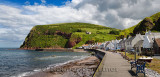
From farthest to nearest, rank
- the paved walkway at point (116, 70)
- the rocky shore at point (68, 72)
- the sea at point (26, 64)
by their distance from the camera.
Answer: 1. the sea at point (26, 64)
2. the rocky shore at point (68, 72)
3. the paved walkway at point (116, 70)

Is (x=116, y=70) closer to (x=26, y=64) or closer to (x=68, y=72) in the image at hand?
(x=68, y=72)

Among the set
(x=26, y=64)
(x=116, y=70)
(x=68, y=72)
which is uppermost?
(x=116, y=70)

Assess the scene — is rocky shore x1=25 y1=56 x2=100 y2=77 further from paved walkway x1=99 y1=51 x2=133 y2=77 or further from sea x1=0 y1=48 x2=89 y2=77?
paved walkway x1=99 y1=51 x2=133 y2=77

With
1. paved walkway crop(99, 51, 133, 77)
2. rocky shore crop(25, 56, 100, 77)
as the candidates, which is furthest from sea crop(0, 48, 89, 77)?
paved walkway crop(99, 51, 133, 77)

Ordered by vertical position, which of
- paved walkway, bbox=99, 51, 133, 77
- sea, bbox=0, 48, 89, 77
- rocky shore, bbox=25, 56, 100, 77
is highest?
paved walkway, bbox=99, 51, 133, 77

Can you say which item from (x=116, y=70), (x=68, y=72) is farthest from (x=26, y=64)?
(x=116, y=70)

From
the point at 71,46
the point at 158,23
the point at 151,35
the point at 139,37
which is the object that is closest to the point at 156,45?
the point at 151,35

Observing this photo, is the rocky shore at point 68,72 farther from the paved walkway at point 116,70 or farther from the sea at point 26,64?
the paved walkway at point 116,70

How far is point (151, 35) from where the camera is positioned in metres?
53.9

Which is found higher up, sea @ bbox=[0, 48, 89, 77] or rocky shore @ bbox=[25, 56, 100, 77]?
rocky shore @ bbox=[25, 56, 100, 77]

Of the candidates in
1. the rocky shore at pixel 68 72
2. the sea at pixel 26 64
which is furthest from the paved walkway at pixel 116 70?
the sea at pixel 26 64

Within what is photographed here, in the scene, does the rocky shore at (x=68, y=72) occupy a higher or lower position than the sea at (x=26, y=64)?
higher

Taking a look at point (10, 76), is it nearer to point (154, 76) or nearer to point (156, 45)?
point (154, 76)

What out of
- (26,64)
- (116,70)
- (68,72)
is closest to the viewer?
(116,70)
